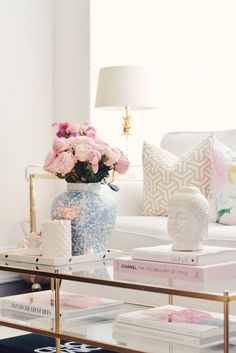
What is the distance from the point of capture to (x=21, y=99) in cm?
498

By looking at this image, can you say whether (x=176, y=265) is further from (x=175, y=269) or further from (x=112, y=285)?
(x=112, y=285)

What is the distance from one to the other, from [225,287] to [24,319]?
688mm

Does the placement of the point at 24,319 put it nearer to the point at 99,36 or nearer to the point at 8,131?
the point at 8,131

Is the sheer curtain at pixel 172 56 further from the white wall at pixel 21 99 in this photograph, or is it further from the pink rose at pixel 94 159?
the pink rose at pixel 94 159

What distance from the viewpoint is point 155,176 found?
12.4 feet

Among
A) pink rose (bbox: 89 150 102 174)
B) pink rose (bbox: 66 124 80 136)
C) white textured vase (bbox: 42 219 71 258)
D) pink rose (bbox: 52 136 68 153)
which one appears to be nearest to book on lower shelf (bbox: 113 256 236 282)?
white textured vase (bbox: 42 219 71 258)

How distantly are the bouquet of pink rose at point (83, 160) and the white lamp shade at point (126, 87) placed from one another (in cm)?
177

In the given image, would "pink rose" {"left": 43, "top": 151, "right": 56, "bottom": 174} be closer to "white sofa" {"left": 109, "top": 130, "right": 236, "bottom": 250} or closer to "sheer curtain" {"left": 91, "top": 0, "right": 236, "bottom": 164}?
"white sofa" {"left": 109, "top": 130, "right": 236, "bottom": 250}

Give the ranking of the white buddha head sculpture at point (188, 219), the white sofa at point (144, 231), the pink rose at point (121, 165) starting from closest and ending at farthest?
the white buddha head sculpture at point (188, 219) < the white sofa at point (144, 231) < the pink rose at point (121, 165)

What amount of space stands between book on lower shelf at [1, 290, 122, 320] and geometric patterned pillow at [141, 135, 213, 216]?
1.38 m

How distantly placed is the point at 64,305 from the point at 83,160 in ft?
1.66

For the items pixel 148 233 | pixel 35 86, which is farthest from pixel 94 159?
pixel 35 86

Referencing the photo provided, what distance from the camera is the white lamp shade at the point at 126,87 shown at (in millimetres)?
4359

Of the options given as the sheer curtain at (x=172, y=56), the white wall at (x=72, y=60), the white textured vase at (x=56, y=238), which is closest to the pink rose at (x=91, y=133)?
the white textured vase at (x=56, y=238)
